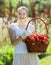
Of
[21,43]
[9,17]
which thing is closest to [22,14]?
[21,43]

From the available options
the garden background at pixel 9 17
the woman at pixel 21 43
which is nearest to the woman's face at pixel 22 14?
the woman at pixel 21 43

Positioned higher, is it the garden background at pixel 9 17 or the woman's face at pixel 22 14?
the woman's face at pixel 22 14

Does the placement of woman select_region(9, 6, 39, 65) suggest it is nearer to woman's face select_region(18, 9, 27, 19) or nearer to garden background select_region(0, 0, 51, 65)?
woman's face select_region(18, 9, 27, 19)

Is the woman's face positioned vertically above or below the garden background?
above

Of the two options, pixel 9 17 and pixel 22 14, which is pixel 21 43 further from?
pixel 9 17

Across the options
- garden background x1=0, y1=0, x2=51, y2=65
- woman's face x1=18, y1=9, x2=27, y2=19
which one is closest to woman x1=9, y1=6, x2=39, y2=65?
woman's face x1=18, y1=9, x2=27, y2=19

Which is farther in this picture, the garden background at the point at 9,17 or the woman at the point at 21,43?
the garden background at the point at 9,17

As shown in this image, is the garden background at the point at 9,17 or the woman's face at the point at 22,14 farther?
the garden background at the point at 9,17

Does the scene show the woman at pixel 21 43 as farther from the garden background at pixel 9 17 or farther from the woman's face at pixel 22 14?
the garden background at pixel 9 17

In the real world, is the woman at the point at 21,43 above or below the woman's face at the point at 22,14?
below

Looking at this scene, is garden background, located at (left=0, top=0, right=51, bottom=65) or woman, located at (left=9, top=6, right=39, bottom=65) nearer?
woman, located at (left=9, top=6, right=39, bottom=65)

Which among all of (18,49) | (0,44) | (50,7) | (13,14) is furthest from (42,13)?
(18,49)

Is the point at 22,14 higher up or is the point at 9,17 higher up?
the point at 22,14

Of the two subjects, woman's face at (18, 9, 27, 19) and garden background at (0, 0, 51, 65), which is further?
garden background at (0, 0, 51, 65)
